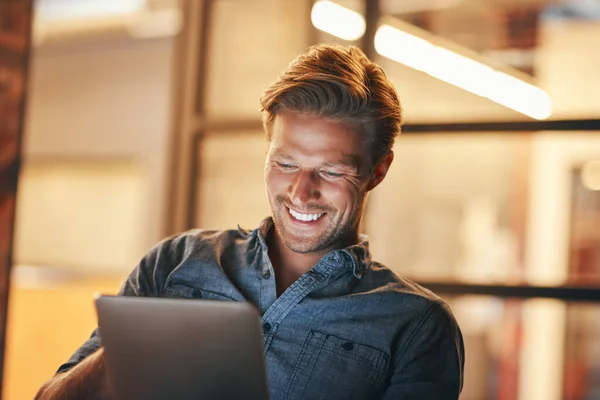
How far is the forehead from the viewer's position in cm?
154

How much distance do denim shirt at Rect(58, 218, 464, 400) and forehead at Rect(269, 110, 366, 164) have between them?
189 millimetres

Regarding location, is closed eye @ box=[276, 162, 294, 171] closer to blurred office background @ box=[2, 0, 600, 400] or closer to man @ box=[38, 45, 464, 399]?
man @ box=[38, 45, 464, 399]

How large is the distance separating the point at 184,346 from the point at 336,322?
1.51ft

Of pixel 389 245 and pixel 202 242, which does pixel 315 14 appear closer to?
pixel 389 245

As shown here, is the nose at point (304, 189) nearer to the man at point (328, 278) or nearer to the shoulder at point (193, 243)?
the man at point (328, 278)

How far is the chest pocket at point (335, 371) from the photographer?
1.50 metres

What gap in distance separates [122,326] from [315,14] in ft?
6.64

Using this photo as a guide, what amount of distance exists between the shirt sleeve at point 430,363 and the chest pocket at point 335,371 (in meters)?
0.04

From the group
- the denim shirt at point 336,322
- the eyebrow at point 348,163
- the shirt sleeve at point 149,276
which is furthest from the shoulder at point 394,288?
the shirt sleeve at point 149,276

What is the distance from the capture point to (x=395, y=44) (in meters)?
2.96

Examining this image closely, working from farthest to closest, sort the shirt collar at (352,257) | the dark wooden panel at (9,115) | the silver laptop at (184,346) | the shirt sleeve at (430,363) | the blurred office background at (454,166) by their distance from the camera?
1. the blurred office background at (454,166)
2. the dark wooden panel at (9,115)
3. the shirt collar at (352,257)
4. the shirt sleeve at (430,363)
5. the silver laptop at (184,346)

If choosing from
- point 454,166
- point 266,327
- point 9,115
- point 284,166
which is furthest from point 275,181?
point 454,166

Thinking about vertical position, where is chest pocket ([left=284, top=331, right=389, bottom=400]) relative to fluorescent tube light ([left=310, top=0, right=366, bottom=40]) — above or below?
below

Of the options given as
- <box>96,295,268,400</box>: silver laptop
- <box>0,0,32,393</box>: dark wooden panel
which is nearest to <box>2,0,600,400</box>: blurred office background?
<box>0,0,32,393</box>: dark wooden panel
